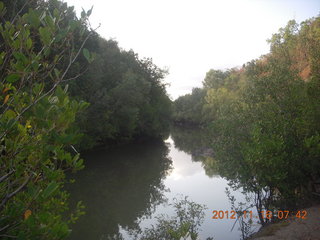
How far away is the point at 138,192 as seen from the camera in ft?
53.7

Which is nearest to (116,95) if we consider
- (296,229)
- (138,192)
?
(138,192)

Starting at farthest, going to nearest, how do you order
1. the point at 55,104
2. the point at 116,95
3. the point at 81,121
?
1. the point at 116,95
2. the point at 81,121
3. the point at 55,104

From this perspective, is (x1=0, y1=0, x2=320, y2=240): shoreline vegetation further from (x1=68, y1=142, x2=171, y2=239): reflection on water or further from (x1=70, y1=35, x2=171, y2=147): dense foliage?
(x1=68, y1=142, x2=171, y2=239): reflection on water

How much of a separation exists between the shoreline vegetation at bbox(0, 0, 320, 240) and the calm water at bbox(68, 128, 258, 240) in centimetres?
135

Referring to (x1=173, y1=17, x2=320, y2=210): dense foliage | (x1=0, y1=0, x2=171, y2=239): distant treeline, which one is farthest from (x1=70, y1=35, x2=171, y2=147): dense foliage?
(x1=173, y1=17, x2=320, y2=210): dense foliage

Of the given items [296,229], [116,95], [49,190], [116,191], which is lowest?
[296,229]

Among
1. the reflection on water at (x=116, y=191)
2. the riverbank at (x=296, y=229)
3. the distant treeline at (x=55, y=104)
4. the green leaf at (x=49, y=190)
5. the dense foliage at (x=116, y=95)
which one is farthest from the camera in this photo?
the dense foliage at (x=116, y=95)

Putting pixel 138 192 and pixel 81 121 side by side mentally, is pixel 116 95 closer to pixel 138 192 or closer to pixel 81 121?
pixel 81 121

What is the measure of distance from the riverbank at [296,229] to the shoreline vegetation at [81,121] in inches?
36.6

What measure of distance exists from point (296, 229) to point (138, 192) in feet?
31.4

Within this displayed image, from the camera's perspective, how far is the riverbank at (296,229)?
798cm

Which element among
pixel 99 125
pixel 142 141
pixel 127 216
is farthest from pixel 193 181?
pixel 142 141

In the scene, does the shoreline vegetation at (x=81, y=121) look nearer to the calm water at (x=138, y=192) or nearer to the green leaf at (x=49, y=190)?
the green leaf at (x=49, y=190)

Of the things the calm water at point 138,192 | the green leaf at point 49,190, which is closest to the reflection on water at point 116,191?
the calm water at point 138,192
